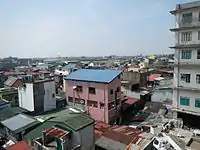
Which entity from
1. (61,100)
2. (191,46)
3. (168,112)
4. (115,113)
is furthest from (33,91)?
(191,46)

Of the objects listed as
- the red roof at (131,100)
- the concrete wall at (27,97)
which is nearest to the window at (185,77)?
the red roof at (131,100)

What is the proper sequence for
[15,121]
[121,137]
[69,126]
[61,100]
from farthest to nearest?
[61,100]
[15,121]
[121,137]
[69,126]

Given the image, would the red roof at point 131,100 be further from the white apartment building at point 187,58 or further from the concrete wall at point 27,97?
the concrete wall at point 27,97

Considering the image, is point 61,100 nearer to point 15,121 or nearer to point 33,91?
point 33,91

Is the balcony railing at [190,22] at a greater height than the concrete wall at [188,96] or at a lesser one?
greater

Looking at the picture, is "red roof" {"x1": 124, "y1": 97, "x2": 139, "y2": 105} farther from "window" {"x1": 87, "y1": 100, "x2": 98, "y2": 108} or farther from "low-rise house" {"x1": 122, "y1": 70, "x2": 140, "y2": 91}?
"window" {"x1": 87, "y1": 100, "x2": 98, "y2": 108}

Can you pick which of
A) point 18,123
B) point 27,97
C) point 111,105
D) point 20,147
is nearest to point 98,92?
point 111,105

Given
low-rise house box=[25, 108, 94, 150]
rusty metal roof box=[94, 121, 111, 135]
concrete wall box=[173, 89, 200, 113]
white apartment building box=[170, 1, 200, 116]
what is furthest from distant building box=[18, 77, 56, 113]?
white apartment building box=[170, 1, 200, 116]
